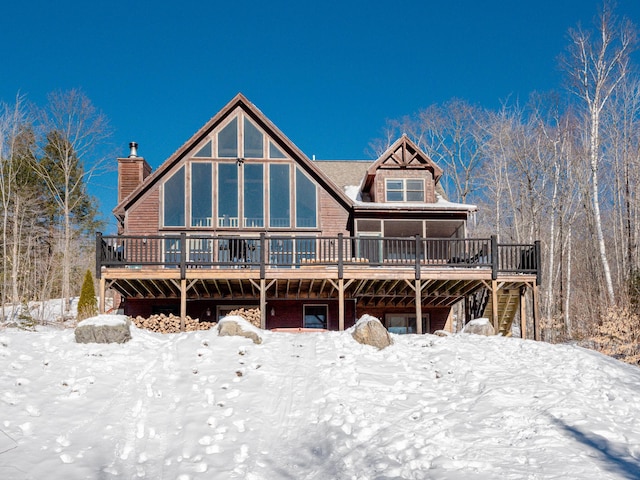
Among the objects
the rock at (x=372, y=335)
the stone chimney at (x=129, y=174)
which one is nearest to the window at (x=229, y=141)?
the stone chimney at (x=129, y=174)

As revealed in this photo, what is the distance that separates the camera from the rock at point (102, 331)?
40.1 ft

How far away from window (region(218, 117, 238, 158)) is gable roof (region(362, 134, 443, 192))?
4.85 meters

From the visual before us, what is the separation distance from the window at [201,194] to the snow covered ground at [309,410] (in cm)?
703

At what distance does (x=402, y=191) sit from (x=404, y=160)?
114 centimetres

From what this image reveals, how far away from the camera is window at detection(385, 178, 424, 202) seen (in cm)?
2148

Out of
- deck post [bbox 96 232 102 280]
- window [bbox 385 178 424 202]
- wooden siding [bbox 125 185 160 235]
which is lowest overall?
deck post [bbox 96 232 102 280]

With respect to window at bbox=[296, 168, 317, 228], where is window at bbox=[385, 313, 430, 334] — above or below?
below

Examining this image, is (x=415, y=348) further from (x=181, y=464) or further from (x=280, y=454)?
(x=181, y=464)

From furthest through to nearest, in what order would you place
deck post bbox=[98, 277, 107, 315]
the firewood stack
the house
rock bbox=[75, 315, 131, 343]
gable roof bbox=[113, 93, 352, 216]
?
gable roof bbox=[113, 93, 352, 216] → the firewood stack → the house → deck post bbox=[98, 277, 107, 315] → rock bbox=[75, 315, 131, 343]

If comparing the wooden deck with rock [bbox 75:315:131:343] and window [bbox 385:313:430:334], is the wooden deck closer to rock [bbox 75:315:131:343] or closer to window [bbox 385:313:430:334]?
window [bbox 385:313:430:334]

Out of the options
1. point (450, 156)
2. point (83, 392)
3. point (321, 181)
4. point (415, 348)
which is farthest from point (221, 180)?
point (450, 156)

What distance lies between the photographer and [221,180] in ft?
Result: 65.2

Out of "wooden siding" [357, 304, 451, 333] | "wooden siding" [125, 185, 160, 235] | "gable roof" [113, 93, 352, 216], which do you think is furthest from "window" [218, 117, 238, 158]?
"wooden siding" [357, 304, 451, 333]

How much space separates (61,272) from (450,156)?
23.8 meters
